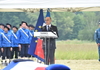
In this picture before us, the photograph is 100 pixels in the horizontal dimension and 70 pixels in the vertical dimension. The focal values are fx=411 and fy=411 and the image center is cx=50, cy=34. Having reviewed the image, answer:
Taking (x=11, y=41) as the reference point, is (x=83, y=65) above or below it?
below

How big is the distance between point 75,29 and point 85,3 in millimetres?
36015

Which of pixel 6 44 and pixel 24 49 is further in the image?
pixel 24 49

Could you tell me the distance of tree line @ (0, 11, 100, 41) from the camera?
4259cm

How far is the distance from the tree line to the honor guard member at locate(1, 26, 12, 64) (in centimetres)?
2423

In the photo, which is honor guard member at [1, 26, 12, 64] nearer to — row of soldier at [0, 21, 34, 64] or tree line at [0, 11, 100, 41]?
row of soldier at [0, 21, 34, 64]

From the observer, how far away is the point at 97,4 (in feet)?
34.7

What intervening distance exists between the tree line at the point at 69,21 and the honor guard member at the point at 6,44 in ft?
79.5

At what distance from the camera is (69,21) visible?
4669 centimetres

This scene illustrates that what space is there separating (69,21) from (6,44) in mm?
30765

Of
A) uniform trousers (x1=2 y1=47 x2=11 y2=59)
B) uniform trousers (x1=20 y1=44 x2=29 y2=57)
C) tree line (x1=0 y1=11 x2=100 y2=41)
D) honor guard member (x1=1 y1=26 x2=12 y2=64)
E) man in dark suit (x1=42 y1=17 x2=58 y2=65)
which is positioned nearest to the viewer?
man in dark suit (x1=42 y1=17 x2=58 y2=65)

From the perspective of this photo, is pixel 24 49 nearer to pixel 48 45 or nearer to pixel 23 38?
pixel 23 38

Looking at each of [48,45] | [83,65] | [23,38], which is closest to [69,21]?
[23,38]

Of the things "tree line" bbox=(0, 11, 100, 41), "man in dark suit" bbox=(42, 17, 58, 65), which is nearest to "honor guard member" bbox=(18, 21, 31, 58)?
"man in dark suit" bbox=(42, 17, 58, 65)

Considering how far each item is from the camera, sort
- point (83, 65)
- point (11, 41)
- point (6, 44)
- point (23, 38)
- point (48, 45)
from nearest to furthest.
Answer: point (48, 45), point (83, 65), point (6, 44), point (11, 41), point (23, 38)
